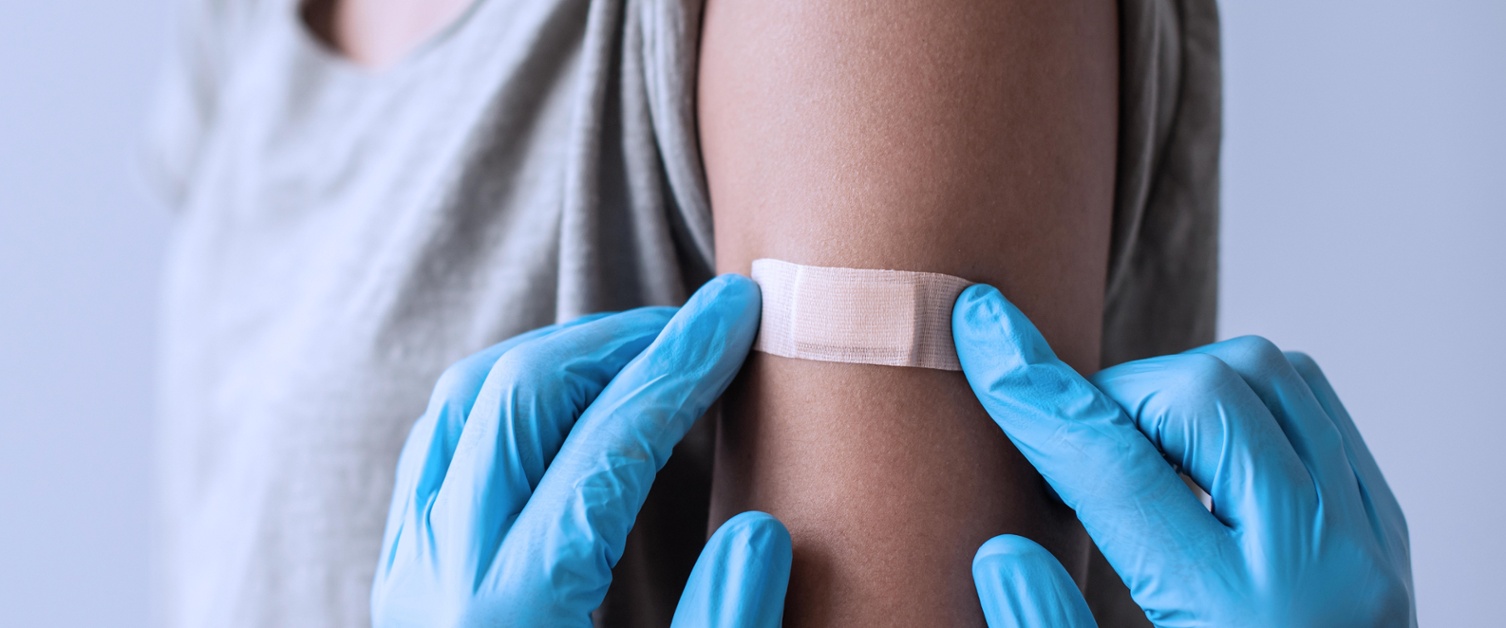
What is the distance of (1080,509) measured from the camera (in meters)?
0.77

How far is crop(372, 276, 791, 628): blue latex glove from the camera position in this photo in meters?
Answer: 0.76

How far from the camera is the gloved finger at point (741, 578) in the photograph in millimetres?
720

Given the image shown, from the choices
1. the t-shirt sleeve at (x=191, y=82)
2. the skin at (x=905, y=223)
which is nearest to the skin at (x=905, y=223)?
the skin at (x=905, y=223)

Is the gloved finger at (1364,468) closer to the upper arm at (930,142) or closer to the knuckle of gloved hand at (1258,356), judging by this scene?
the knuckle of gloved hand at (1258,356)

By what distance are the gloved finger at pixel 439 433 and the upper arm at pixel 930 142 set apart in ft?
0.95

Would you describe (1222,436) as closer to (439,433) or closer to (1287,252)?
(439,433)

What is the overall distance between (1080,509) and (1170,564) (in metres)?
0.09

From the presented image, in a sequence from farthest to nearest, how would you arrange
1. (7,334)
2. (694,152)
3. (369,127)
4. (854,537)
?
(7,334) < (369,127) < (694,152) < (854,537)

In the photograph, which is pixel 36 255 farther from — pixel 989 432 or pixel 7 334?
pixel 989 432

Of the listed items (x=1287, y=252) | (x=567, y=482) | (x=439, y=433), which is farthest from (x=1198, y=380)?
(x=1287, y=252)

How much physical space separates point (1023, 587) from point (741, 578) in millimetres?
231

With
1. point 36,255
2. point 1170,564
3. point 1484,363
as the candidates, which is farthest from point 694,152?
point 1484,363

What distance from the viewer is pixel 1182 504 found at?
760mm

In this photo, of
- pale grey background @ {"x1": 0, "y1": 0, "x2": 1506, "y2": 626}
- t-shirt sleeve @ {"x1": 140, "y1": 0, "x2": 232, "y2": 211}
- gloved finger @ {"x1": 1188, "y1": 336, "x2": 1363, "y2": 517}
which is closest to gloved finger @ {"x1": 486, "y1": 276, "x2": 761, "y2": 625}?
gloved finger @ {"x1": 1188, "y1": 336, "x2": 1363, "y2": 517}
